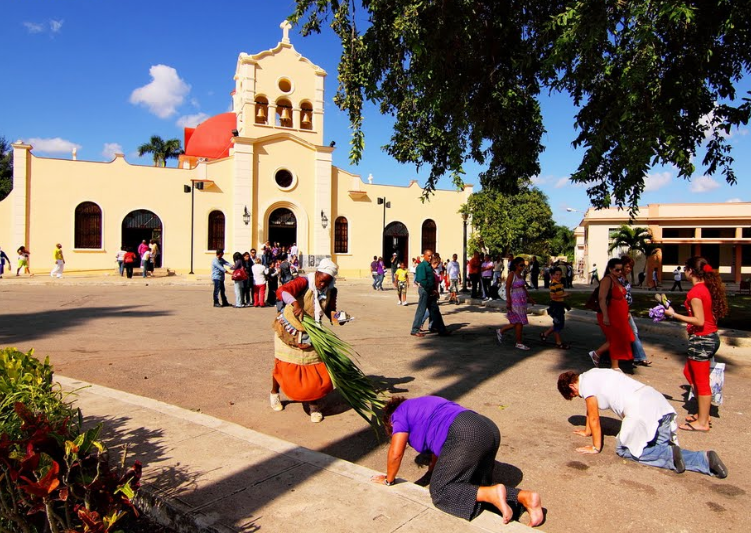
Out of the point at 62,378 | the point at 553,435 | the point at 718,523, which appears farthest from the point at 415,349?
the point at 718,523

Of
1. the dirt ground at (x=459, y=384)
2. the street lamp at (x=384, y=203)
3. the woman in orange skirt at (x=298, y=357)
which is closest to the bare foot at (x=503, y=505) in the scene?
the dirt ground at (x=459, y=384)

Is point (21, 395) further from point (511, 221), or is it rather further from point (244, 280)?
point (511, 221)

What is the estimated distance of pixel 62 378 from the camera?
597 cm

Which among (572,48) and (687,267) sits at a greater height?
(572,48)

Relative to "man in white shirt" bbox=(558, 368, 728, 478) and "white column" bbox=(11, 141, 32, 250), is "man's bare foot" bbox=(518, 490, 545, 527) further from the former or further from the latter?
"white column" bbox=(11, 141, 32, 250)

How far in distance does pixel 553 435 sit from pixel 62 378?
17.4ft

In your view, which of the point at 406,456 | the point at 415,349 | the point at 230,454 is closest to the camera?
the point at 230,454

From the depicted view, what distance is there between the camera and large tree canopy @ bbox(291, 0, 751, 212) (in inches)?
280

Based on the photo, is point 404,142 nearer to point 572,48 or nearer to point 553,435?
point 572,48

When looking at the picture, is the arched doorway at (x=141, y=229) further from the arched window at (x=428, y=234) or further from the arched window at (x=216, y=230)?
the arched window at (x=428, y=234)

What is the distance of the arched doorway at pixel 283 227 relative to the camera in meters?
30.2

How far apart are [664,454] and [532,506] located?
158cm

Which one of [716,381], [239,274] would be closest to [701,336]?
[716,381]

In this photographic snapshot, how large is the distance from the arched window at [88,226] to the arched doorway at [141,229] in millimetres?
1158
